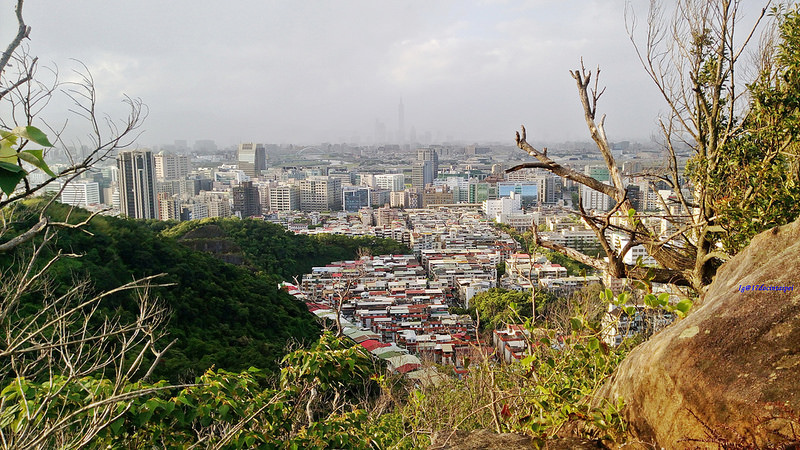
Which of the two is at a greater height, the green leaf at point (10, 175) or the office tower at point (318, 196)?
the green leaf at point (10, 175)

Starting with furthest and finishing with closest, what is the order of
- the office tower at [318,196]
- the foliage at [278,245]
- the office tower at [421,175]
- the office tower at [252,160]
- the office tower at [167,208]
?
the office tower at [252,160], the office tower at [421,175], the office tower at [318,196], the office tower at [167,208], the foliage at [278,245]

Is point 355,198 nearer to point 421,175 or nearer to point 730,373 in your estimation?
point 421,175

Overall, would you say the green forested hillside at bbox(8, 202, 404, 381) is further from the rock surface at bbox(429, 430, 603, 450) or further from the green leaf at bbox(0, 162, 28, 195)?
the green leaf at bbox(0, 162, 28, 195)

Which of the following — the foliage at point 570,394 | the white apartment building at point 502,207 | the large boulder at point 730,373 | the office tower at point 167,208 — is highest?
the large boulder at point 730,373

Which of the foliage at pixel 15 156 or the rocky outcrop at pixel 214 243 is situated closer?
the foliage at pixel 15 156

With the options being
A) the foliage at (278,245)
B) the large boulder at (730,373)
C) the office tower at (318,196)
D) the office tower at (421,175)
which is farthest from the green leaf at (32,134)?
the office tower at (421,175)

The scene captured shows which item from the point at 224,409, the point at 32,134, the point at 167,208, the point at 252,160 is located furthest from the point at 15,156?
the point at 252,160

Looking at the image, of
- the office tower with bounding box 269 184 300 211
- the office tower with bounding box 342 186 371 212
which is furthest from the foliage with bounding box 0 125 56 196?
the office tower with bounding box 342 186 371 212

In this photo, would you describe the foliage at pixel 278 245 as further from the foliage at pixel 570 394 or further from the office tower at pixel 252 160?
the office tower at pixel 252 160
